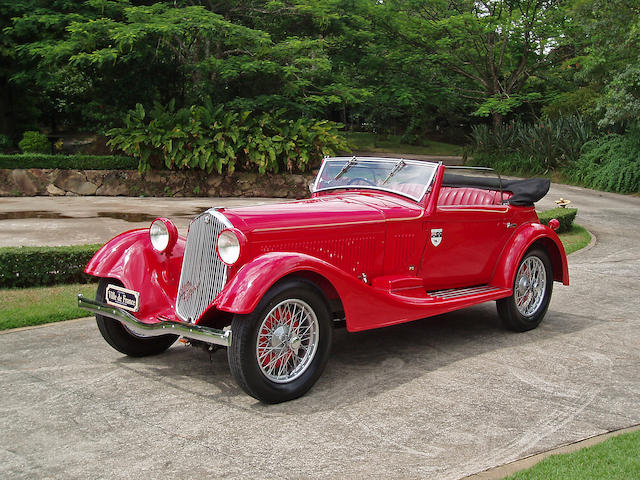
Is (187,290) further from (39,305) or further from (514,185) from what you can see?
(514,185)

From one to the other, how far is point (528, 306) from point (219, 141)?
1307cm

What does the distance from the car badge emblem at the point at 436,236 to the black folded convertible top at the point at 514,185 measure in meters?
1.19

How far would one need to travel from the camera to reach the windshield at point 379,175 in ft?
19.6

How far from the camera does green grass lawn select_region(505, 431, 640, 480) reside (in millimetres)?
3510

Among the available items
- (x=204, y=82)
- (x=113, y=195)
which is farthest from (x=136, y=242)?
(x=204, y=82)

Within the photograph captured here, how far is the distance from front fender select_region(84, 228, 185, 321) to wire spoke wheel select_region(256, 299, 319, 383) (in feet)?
3.27

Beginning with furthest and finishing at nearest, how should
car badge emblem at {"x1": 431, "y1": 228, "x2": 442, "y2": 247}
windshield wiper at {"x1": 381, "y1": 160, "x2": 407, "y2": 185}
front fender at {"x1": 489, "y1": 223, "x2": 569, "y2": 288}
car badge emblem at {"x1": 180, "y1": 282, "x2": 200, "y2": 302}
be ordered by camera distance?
front fender at {"x1": 489, "y1": 223, "x2": 569, "y2": 288} → windshield wiper at {"x1": 381, "y1": 160, "x2": 407, "y2": 185} → car badge emblem at {"x1": 431, "y1": 228, "x2": 442, "y2": 247} → car badge emblem at {"x1": 180, "y1": 282, "x2": 200, "y2": 302}

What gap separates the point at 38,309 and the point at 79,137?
1649 cm

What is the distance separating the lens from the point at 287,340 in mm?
4656

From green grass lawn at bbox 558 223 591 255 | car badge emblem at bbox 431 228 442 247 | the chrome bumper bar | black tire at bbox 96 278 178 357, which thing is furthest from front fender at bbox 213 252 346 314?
green grass lawn at bbox 558 223 591 255

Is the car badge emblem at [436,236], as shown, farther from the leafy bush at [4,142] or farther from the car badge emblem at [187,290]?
the leafy bush at [4,142]

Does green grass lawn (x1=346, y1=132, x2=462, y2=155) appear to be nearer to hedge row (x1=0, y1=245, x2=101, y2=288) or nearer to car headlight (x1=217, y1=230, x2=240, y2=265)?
hedge row (x1=0, y1=245, x2=101, y2=288)

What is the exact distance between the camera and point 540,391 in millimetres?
4926

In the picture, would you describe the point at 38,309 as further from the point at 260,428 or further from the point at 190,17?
the point at 190,17
